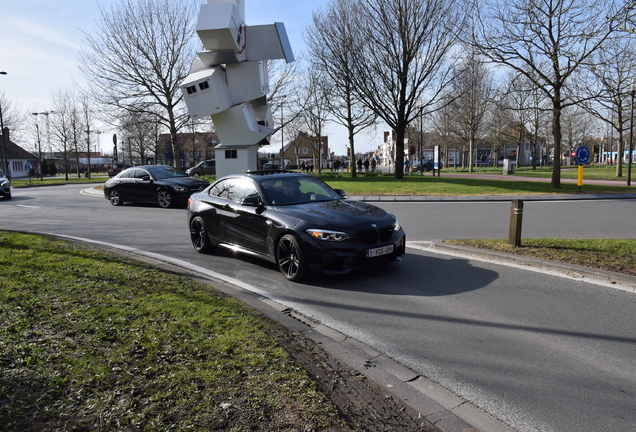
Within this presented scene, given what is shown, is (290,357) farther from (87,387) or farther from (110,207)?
(110,207)

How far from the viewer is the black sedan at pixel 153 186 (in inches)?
640

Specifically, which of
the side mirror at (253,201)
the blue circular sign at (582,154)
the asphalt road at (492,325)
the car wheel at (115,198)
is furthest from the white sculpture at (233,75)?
the side mirror at (253,201)

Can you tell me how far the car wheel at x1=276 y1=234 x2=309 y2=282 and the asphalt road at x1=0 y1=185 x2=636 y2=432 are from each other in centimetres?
17

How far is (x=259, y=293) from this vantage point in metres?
6.08

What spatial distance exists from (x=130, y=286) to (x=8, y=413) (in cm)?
299

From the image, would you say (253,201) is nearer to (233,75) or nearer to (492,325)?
(492,325)

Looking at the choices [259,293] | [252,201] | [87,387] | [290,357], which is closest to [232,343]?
[290,357]

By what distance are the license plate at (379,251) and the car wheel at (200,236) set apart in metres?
3.26

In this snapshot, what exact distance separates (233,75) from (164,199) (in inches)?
386

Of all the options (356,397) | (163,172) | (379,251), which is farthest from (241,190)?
(163,172)

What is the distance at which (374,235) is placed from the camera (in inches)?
255

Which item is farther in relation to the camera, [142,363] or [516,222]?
[516,222]

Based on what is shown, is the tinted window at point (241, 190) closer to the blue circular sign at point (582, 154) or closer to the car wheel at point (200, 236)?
the car wheel at point (200, 236)

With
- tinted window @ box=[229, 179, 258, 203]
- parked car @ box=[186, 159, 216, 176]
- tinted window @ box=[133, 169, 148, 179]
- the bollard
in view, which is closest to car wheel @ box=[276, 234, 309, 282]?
tinted window @ box=[229, 179, 258, 203]
